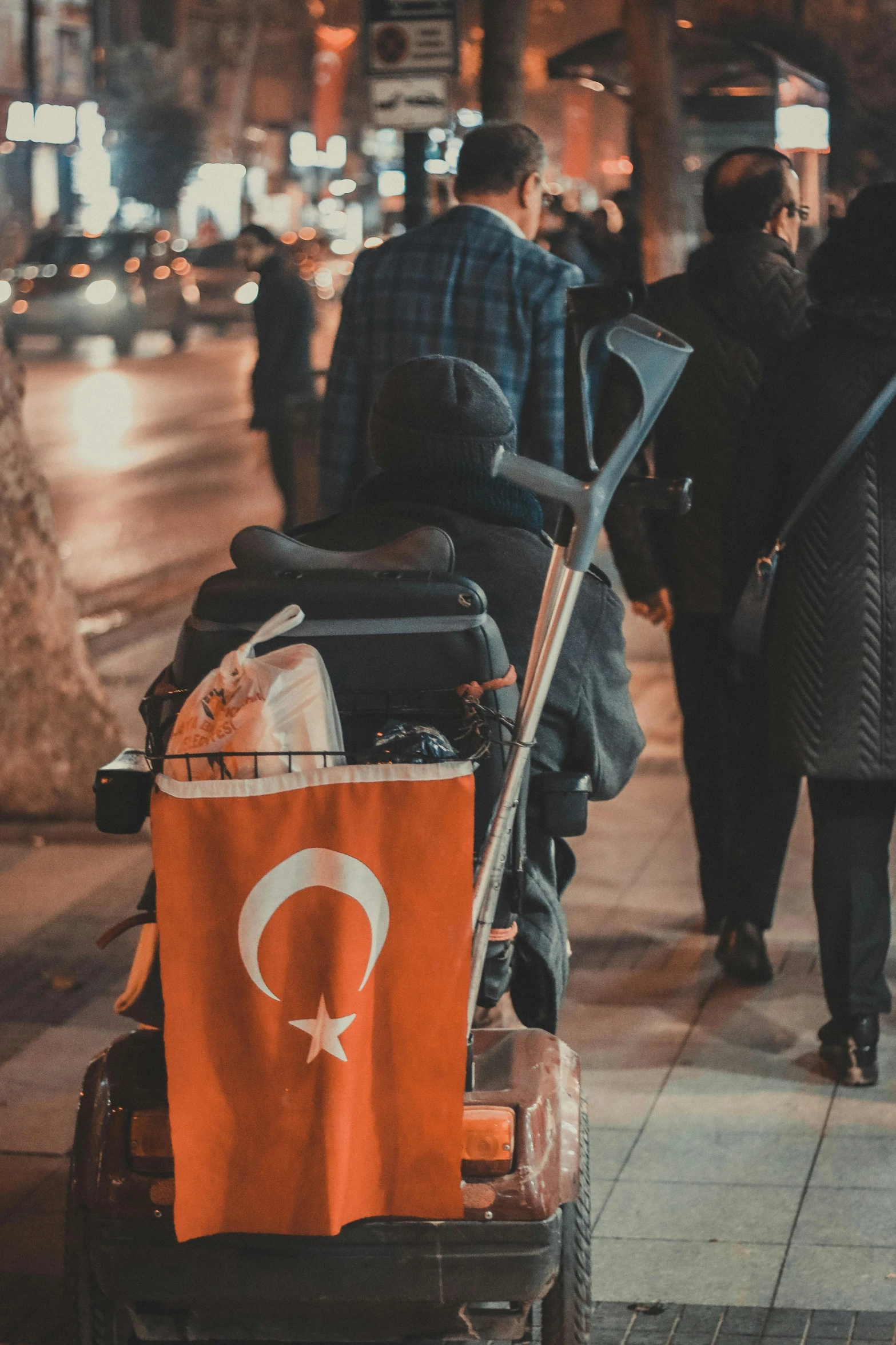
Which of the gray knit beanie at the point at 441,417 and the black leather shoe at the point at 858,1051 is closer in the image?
the gray knit beanie at the point at 441,417

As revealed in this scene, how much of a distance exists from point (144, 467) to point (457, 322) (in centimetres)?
1336

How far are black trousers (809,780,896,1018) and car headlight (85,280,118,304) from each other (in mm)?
28702

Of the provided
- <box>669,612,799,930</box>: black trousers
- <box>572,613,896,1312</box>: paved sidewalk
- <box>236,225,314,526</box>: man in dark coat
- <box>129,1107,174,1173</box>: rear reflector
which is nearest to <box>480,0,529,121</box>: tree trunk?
<box>236,225,314,526</box>: man in dark coat

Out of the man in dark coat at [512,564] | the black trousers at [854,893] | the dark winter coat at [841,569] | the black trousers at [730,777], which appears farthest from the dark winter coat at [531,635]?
the black trousers at [730,777]

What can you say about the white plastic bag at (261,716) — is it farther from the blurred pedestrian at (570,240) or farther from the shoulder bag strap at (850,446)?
the blurred pedestrian at (570,240)

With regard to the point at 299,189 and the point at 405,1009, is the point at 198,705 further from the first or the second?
the point at 299,189

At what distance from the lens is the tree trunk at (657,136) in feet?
70.1

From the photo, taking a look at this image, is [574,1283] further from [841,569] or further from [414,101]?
[414,101]

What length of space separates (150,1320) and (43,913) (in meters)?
3.17

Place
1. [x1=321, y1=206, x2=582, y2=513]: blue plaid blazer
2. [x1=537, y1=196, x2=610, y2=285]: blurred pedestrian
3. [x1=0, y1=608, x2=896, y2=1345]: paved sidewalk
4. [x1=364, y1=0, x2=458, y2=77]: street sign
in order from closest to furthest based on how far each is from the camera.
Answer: [x1=0, y1=608, x2=896, y2=1345]: paved sidewalk, [x1=321, y1=206, x2=582, y2=513]: blue plaid blazer, [x1=364, y1=0, x2=458, y2=77]: street sign, [x1=537, y1=196, x2=610, y2=285]: blurred pedestrian

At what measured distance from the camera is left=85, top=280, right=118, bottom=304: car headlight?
3172cm

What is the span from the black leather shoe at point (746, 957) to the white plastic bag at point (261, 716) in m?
2.79

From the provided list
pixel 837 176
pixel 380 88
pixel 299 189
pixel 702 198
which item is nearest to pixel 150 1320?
pixel 702 198

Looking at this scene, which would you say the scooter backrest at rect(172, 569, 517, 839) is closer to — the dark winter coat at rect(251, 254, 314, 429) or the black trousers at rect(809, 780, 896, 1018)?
the black trousers at rect(809, 780, 896, 1018)
